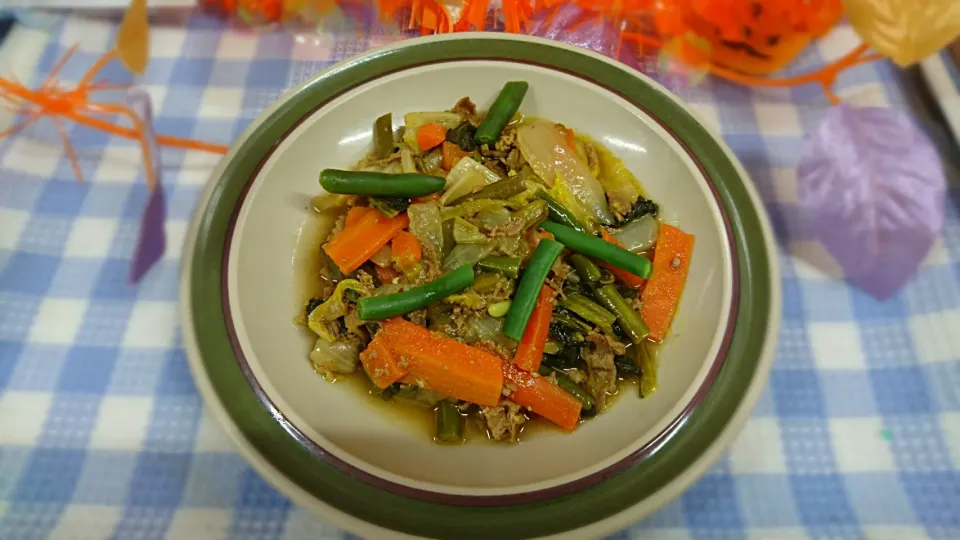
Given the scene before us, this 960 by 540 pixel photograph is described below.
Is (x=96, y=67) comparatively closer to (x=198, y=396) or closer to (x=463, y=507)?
(x=198, y=396)

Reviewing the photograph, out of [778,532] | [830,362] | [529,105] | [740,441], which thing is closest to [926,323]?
[830,362]

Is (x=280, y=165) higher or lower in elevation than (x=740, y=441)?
higher

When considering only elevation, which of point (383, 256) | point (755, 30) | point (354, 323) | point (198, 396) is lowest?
point (198, 396)

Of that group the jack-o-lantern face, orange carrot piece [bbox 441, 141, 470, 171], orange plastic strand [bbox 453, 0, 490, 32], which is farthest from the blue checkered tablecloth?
orange plastic strand [bbox 453, 0, 490, 32]

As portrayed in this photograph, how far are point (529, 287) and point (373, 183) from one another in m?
0.57

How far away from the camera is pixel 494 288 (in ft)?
5.59

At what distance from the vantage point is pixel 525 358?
164cm

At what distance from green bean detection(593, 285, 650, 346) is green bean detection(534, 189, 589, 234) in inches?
7.8

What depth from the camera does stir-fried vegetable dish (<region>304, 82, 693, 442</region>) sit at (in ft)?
5.30

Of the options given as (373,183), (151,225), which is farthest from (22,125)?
(373,183)

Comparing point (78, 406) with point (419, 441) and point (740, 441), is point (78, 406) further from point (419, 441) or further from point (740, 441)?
point (740, 441)

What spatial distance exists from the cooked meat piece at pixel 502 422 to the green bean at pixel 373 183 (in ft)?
2.26

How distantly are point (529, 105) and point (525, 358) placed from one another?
965 mm

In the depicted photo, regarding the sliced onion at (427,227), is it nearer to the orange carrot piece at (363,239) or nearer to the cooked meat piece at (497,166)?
the orange carrot piece at (363,239)
